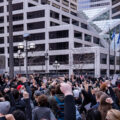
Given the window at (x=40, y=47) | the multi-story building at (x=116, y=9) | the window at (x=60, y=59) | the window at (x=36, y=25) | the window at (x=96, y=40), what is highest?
the multi-story building at (x=116, y=9)

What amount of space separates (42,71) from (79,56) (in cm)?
1139

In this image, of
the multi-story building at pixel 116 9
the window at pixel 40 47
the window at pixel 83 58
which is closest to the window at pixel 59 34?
the window at pixel 40 47

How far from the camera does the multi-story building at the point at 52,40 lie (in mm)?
59094

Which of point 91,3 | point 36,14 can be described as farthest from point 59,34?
point 91,3

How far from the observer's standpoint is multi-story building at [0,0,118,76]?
5909 cm

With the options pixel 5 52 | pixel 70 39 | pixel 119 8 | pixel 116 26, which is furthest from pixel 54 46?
pixel 119 8

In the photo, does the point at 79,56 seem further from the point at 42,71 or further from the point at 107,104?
the point at 107,104

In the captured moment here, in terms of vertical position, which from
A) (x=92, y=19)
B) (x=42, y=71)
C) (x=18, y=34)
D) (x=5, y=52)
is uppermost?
(x=92, y=19)

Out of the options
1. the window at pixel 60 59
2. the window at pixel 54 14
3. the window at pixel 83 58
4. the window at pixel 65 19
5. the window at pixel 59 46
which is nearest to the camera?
the window at pixel 83 58

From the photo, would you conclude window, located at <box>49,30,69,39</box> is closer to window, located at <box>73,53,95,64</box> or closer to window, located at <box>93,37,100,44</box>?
window, located at <box>73,53,95,64</box>

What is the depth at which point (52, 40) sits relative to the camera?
210ft

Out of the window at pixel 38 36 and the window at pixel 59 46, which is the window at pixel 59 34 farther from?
the window at pixel 38 36

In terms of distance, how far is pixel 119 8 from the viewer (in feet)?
285

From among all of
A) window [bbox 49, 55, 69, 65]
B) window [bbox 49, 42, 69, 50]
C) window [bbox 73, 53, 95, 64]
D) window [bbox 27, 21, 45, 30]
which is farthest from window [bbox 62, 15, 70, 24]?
window [bbox 73, 53, 95, 64]
